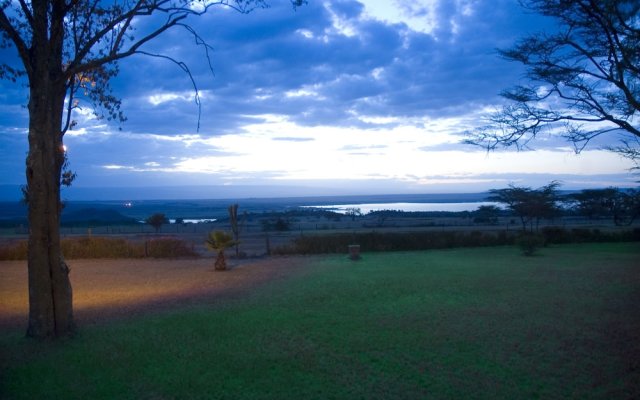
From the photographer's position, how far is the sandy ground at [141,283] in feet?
34.1

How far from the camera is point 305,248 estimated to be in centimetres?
2298

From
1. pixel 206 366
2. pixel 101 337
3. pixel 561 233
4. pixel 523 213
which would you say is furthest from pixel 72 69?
pixel 523 213

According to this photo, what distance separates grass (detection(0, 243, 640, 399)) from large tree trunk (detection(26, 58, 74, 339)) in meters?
0.52

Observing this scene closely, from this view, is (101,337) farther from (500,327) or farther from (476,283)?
(476,283)

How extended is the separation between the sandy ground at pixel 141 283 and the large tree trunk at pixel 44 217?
1251mm

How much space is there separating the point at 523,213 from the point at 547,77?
23.3m

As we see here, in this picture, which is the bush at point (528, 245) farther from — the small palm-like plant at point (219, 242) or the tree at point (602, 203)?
the tree at point (602, 203)

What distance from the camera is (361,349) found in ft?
23.1

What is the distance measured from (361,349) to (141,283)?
9.18 m

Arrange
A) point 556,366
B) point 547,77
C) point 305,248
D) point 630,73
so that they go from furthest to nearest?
point 305,248 → point 547,77 → point 630,73 → point 556,366

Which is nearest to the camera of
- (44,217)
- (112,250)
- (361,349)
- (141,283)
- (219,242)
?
(361,349)

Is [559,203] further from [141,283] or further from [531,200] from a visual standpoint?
[141,283]

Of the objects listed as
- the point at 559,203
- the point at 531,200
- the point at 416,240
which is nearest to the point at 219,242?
the point at 416,240

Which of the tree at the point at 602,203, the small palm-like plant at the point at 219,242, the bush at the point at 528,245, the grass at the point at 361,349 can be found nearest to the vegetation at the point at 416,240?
the bush at the point at 528,245
